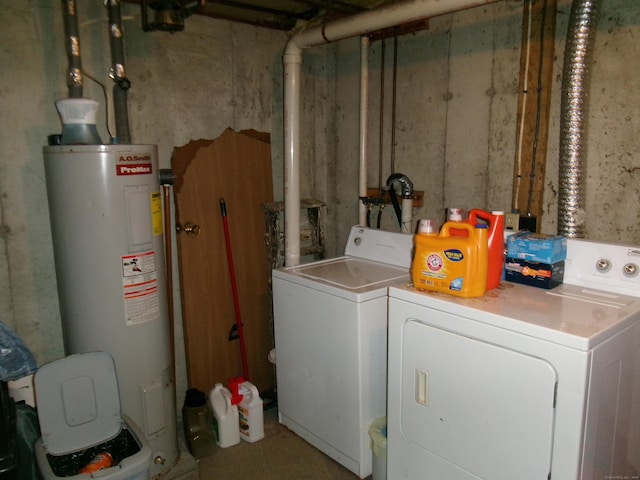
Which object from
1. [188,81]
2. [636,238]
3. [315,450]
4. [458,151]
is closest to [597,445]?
Answer: [636,238]

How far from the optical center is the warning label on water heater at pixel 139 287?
1.96 metres

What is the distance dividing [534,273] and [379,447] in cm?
94

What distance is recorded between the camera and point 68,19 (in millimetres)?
1959

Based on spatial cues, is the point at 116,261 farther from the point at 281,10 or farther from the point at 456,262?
the point at 281,10

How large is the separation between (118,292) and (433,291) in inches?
48.8

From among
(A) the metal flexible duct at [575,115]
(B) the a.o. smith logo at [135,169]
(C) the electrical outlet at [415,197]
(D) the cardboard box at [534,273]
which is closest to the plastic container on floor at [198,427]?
(B) the a.o. smith logo at [135,169]

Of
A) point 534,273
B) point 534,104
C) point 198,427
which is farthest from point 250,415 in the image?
point 534,104

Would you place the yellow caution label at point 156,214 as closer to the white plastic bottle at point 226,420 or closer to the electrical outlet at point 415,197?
the white plastic bottle at point 226,420

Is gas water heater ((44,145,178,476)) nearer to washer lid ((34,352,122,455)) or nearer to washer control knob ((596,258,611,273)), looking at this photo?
washer lid ((34,352,122,455))

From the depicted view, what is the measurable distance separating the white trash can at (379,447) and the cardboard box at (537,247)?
90 cm

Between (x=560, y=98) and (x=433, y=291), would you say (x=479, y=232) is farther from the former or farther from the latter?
(x=560, y=98)

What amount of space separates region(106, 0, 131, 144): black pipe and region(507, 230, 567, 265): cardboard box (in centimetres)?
168

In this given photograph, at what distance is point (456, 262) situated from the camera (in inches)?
64.4

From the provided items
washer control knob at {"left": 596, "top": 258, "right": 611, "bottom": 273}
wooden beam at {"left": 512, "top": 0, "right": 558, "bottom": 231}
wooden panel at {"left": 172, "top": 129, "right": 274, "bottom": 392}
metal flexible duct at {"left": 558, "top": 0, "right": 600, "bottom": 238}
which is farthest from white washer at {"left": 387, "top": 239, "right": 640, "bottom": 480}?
wooden panel at {"left": 172, "top": 129, "right": 274, "bottom": 392}
